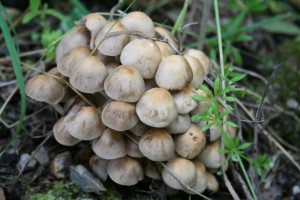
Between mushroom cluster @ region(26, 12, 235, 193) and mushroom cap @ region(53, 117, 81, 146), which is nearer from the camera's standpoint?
mushroom cluster @ region(26, 12, 235, 193)

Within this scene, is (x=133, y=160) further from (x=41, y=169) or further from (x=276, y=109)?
(x=276, y=109)

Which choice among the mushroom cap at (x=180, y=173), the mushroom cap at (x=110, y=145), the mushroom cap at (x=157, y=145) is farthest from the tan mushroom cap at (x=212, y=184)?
the mushroom cap at (x=110, y=145)

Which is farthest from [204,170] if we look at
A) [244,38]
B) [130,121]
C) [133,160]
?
[244,38]

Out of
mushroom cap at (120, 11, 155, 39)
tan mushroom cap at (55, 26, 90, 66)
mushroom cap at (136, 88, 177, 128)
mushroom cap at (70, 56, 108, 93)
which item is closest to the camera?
mushroom cap at (136, 88, 177, 128)

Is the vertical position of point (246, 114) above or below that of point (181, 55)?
below

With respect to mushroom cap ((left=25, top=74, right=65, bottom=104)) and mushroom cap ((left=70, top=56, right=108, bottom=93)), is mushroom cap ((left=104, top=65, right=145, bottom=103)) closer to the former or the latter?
mushroom cap ((left=70, top=56, right=108, bottom=93))

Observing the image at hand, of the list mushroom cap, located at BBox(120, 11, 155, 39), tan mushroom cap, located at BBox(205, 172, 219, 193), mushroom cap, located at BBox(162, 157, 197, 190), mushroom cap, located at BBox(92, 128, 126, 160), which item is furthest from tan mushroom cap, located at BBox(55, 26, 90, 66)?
tan mushroom cap, located at BBox(205, 172, 219, 193)
